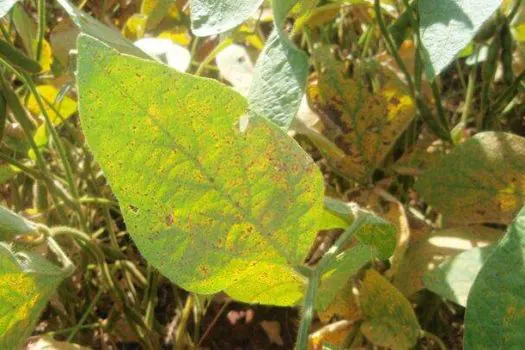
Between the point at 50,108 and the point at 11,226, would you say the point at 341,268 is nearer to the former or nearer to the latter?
the point at 11,226

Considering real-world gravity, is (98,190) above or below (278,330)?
above

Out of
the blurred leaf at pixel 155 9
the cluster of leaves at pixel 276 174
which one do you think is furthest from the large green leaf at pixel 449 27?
the blurred leaf at pixel 155 9

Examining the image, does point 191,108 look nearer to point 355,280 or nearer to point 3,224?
point 3,224

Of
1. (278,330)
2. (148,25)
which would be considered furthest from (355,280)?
(148,25)

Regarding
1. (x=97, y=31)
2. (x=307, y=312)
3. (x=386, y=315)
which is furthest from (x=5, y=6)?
(x=386, y=315)

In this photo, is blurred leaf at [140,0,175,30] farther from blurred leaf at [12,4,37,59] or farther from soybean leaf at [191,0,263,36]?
soybean leaf at [191,0,263,36]

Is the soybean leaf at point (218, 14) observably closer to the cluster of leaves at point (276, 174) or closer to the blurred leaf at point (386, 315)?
the cluster of leaves at point (276, 174)

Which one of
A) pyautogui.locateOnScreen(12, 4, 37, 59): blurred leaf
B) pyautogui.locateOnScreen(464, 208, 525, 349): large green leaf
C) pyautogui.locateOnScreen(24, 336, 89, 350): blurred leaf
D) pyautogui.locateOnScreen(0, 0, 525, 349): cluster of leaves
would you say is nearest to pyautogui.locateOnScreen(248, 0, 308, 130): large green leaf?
pyautogui.locateOnScreen(0, 0, 525, 349): cluster of leaves
